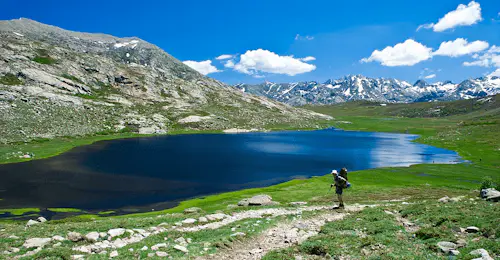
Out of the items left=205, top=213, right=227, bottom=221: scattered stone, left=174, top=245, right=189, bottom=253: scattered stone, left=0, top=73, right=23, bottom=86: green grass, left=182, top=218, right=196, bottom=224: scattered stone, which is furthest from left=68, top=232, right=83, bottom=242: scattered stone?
left=0, top=73, right=23, bottom=86: green grass

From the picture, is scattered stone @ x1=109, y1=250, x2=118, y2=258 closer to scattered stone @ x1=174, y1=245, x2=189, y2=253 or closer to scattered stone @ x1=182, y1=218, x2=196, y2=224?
scattered stone @ x1=174, y1=245, x2=189, y2=253

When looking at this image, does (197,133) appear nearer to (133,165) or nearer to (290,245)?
(133,165)

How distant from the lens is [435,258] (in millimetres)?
12688

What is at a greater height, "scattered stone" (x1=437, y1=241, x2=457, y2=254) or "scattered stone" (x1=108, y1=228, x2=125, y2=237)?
"scattered stone" (x1=437, y1=241, x2=457, y2=254)

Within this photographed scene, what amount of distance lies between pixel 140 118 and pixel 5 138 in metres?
80.9

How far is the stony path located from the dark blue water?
28.8 m

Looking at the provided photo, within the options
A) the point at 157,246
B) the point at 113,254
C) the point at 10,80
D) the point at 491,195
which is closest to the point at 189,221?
the point at 157,246

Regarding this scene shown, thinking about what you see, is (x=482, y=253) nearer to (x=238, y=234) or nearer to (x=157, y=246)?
(x=238, y=234)

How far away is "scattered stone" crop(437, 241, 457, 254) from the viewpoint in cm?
1348

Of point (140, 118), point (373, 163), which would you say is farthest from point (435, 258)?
point (140, 118)

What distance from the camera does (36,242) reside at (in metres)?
17.2

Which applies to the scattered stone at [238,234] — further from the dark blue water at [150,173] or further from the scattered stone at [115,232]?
the dark blue water at [150,173]

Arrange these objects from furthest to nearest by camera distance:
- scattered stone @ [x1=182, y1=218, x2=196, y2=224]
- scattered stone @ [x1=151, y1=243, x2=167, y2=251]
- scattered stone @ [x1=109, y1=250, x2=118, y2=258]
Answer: scattered stone @ [x1=182, y1=218, x2=196, y2=224] < scattered stone @ [x1=151, y1=243, x2=167, y2=251] < scattered stone @ [x1=109, y1=250, x2=118, y2=258]

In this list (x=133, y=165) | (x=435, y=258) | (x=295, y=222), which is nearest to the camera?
(x=435, y=258)
